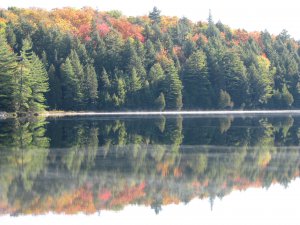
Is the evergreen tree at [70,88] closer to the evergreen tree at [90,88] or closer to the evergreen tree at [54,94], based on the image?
the evergreen tree at [54,94]

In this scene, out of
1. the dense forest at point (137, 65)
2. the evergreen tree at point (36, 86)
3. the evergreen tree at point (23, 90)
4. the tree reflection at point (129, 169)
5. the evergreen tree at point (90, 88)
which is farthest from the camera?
the evergreen tree at point (90, 88)

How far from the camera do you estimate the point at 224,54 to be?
12825 centimetres

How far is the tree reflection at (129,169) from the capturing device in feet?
69.6

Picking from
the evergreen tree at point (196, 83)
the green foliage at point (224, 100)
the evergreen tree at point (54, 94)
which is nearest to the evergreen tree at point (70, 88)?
the evergreen tree at point (54, 94)

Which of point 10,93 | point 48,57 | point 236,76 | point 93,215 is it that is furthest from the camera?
point 236,76

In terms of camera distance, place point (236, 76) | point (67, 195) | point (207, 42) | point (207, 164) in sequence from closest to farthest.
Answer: point (67, 195) < point (207, 164) < point (236, 76) < point (207, 42)

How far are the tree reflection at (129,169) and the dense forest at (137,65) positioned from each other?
160ft

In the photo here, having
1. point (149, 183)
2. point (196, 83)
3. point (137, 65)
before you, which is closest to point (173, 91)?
point (137, 65)

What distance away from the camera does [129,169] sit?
90.3 ft

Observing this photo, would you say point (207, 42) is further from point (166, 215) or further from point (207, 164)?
point (166, 215)

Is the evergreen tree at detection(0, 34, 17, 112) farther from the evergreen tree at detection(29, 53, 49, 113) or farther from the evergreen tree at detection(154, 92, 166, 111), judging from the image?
the evergreen tree at detection(154, 92, 166, 111)

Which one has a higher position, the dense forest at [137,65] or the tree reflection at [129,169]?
the dense forest at [137,65]

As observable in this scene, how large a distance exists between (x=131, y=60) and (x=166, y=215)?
321 ft

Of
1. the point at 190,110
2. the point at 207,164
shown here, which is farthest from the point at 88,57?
the point at 207,164
